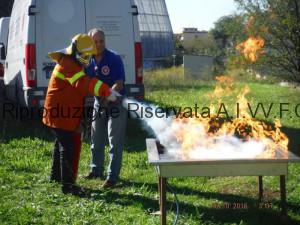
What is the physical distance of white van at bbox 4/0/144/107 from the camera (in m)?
8.41

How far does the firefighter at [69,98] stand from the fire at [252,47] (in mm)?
A: 3854

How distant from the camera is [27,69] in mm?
8422

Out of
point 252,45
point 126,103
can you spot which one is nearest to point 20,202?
point 126,103

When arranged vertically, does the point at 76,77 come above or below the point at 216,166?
above

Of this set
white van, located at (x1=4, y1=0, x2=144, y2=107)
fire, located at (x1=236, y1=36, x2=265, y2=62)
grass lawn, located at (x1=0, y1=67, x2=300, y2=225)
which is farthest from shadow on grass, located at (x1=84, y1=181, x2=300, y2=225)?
fire, located at (x1=236, y1=36, x2=265, y2=62)

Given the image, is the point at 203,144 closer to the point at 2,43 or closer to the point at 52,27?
the point at 52,27

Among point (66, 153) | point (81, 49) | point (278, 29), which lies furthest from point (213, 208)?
point (278, 29)

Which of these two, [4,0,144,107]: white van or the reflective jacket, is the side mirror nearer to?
[4,0,144,107]: white van

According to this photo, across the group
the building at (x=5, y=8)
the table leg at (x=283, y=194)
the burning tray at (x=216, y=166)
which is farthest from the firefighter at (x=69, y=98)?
the building at (x=5, y=8)

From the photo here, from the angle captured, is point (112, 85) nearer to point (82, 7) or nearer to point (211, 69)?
point (82, 7)

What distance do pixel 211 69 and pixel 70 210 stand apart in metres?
21.3

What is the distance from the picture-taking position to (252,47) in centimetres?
862

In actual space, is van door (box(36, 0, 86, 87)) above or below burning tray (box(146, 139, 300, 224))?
above

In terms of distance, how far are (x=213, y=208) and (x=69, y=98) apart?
2155mm
